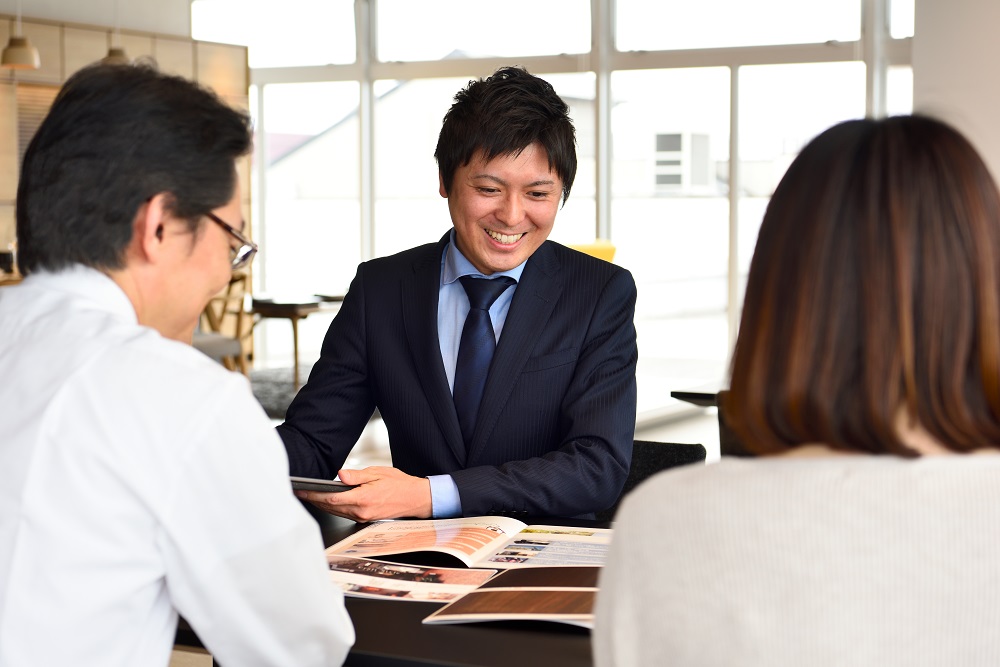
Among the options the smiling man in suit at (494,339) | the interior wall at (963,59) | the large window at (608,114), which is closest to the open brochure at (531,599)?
the smiling man in suit at (494,339)

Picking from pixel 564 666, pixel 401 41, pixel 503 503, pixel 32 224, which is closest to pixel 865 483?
pixel 564 666

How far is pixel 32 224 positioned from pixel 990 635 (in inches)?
41.5

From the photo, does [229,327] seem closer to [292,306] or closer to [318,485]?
[292,306]

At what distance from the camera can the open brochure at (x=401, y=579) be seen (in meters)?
1.62

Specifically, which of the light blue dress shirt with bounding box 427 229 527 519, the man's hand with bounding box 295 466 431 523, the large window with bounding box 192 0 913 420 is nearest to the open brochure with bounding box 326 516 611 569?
the man's hand with bounding box 295 466 431 523

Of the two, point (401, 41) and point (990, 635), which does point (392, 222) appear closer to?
point (401, 41)

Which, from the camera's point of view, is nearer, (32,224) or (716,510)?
(716,510)

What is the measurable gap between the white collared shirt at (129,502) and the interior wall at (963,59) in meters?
5.02

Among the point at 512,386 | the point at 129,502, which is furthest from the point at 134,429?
the point at 512,386

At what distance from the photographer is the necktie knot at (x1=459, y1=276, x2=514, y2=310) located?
237 centimetres

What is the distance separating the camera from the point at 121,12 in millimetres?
10648

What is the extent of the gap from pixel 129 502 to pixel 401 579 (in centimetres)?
58

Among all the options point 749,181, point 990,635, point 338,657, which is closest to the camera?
point 990,635

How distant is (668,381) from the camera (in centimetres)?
957
